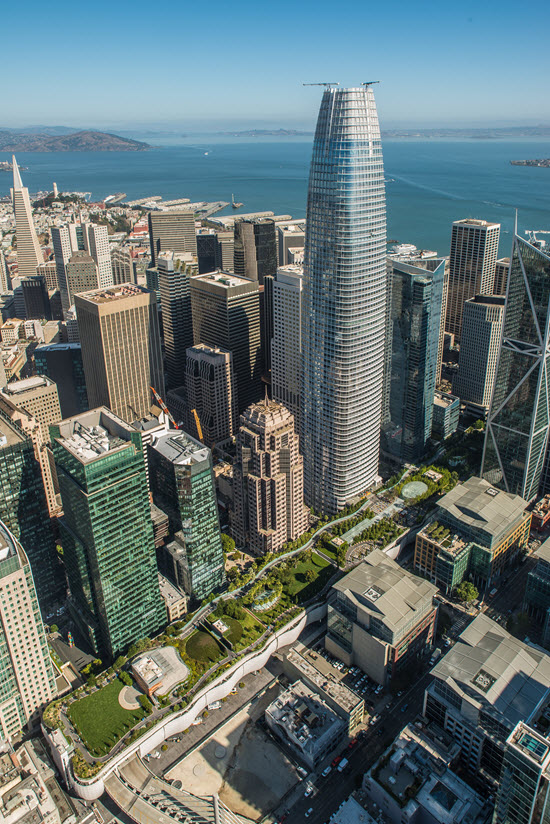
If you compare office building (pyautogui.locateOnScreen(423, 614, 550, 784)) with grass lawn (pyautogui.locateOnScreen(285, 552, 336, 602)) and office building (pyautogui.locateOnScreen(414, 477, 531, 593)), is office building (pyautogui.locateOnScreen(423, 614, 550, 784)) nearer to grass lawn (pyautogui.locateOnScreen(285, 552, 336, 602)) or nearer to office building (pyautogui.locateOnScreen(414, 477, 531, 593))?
office building (pyautogui.locateOnScreen(414, 477, 531, 593))

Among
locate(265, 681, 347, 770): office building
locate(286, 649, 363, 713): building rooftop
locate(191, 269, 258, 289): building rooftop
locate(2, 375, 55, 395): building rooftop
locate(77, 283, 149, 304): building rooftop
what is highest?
locate(77, 283, 149, 304): building rooftop

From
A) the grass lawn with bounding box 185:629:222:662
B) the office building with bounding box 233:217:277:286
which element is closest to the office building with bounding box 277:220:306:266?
the office building with bounding box 233:217:277:286

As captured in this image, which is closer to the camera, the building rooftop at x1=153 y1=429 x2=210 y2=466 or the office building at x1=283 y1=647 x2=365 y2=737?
the office building at x1=283 y1=647 x2=365 y2=737

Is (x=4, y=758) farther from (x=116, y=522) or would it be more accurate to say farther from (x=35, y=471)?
(x=35, y=471)

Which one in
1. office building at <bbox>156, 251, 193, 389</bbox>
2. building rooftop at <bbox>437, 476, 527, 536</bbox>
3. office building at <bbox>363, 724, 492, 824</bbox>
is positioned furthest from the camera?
office building at <bbox>156, 251, 193, 389</bbox>

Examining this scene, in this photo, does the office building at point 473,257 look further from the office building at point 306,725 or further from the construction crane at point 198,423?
the office building at point 306,725

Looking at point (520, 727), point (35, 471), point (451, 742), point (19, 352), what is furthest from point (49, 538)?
point (19, 352)
